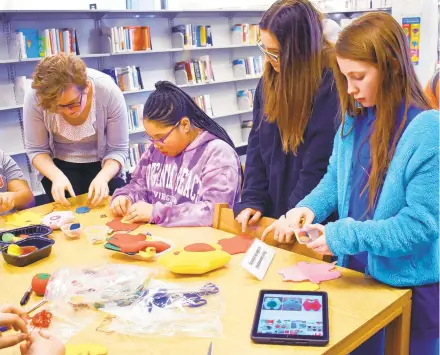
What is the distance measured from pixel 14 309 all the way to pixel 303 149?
1090 millimetres

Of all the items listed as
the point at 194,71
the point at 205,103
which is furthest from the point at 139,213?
the point at 205,103

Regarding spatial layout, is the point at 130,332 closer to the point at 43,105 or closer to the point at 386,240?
the point at 386,240

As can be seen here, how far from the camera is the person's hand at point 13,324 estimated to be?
3.66ft

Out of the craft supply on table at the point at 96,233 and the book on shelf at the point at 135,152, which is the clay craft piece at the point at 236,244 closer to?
the craft supply on table at the point at 96,233

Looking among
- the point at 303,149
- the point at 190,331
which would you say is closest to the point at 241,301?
the point at 190,331

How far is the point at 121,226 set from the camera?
6.42ft

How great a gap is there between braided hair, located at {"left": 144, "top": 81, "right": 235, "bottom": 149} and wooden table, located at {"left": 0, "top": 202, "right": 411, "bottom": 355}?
57 cm

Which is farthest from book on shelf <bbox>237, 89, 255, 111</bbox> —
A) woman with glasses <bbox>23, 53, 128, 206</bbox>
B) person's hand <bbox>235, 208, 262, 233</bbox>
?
person's hand <bbox>235, 208, 262, 233</bbox>

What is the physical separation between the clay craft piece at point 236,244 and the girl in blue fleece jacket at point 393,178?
34 cm

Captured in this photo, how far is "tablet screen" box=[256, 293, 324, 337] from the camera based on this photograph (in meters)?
1.16

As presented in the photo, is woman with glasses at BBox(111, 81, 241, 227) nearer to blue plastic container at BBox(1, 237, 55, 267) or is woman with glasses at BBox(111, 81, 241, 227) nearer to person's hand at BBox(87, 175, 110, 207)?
person's hand at BBox(87, 175, 110, 207)

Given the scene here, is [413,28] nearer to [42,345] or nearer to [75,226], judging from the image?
[75,226]

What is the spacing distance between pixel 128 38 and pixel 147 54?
47cm

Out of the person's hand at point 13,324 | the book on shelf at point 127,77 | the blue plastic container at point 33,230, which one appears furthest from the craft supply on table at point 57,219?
the book on shelf at point 127,77
